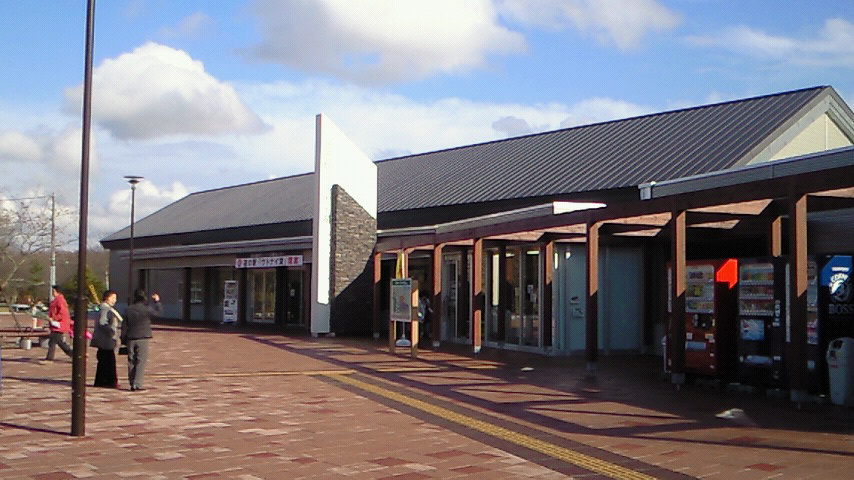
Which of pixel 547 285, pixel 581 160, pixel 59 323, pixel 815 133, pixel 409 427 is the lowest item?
pixel 409 427

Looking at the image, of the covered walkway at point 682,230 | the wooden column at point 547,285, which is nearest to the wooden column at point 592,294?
the covered walkway at point 682,230

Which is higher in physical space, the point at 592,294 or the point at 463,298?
the point at 592,294

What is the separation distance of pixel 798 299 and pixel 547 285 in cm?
982

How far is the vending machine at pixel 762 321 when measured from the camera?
45.0 ft

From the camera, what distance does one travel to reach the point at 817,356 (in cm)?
1323

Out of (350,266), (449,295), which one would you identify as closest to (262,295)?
(350,266)

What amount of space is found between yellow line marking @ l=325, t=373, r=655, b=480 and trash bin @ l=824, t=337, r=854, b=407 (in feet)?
17.0

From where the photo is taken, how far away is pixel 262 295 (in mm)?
40125

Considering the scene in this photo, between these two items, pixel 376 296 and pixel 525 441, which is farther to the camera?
pixel 376 296

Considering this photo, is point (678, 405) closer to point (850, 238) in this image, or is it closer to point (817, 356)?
point (817, 356)

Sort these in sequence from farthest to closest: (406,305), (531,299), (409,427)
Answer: (531,299) → (406,305) → (409,427)

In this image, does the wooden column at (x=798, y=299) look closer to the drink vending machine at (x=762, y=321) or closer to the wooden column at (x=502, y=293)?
the drink vending machine at (x=762, y=321)

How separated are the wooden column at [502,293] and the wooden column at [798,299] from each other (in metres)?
12.0

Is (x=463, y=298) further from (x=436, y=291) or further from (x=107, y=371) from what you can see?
(x=107, y=371)
